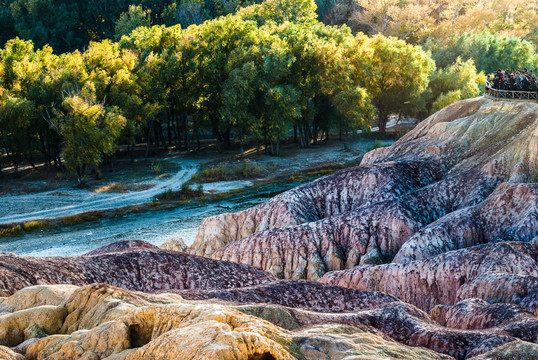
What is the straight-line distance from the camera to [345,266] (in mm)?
35094

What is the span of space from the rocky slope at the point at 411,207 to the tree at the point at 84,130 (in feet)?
94.4

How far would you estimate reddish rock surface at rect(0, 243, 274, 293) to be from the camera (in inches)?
922

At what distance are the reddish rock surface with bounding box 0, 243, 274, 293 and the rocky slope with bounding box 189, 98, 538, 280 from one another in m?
7.35

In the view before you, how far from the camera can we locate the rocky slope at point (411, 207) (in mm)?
32031

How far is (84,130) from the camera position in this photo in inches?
2623

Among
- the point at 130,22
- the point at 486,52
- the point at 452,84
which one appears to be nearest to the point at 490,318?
the point at 452,84

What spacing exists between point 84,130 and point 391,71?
1859 inches

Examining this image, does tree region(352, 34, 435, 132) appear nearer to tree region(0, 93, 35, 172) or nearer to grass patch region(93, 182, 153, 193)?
grass patch region(93, 182, 153, 193)

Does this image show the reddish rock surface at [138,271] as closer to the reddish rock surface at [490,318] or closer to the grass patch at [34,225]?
the reddish rock surface at [490,318]

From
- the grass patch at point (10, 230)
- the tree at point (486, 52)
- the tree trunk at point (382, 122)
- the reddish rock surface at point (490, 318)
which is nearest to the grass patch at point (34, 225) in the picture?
the grass patch at point (10, 230)

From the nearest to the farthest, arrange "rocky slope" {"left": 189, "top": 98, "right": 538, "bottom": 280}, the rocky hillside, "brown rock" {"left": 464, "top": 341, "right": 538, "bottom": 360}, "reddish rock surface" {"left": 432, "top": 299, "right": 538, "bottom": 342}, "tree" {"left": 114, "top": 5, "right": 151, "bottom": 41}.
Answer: "brown rock" {"left": 464, "top": 341, "right": 538, "bottom": 360} < the rocky hillside < "reddish rock surface" {"left": 432, "top": 299, "right": 538, "bottom": 342} < "rocky slope" {"left": 189, "top": 98, "right": 538, "bottom": 280} < "tree" {"left": 114, "top": 5, "right": 151, "bottom": 41}

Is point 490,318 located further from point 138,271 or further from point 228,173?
point 228,173

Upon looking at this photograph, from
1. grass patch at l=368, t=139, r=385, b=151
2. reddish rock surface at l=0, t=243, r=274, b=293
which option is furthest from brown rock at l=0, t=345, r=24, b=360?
grass patch at l=368, t=139, r=385, b=151

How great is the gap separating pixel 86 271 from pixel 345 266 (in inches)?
628
